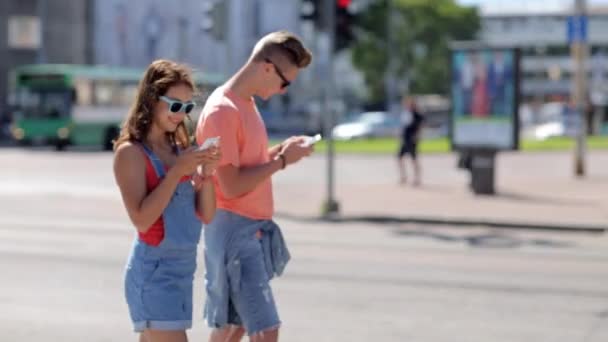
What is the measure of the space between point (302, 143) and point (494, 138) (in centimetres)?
1563

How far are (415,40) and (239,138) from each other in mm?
98419

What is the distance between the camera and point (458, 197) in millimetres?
21109

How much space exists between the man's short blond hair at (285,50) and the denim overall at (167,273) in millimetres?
739

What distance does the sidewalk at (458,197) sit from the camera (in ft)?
57.6

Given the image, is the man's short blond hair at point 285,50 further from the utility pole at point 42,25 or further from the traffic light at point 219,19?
the utility pole at point 42,25

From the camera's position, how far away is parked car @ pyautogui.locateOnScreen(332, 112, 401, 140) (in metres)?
64.0

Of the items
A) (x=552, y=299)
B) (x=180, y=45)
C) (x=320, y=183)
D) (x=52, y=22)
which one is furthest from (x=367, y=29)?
(x=552, y=299)

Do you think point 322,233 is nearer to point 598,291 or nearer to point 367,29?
point 598,291

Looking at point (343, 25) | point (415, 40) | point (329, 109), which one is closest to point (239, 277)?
point (329, 109)

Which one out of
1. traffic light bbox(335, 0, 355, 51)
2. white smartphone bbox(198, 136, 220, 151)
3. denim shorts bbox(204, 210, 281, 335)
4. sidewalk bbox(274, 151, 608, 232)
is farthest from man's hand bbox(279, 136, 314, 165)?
traffic light bbox(335, 0, 355, 51)

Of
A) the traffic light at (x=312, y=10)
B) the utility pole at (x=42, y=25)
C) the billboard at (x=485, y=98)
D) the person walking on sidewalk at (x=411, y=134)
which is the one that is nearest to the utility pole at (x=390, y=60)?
the utility pole at (x=42, y=25)

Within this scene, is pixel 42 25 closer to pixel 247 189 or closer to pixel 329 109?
pixel 329 109

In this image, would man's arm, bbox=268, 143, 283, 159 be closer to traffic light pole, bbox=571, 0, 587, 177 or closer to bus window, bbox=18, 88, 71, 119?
traffic light pole, bbox=571, 0, 587, 177

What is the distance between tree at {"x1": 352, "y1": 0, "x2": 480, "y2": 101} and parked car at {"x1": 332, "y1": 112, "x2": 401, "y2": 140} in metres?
27.0
